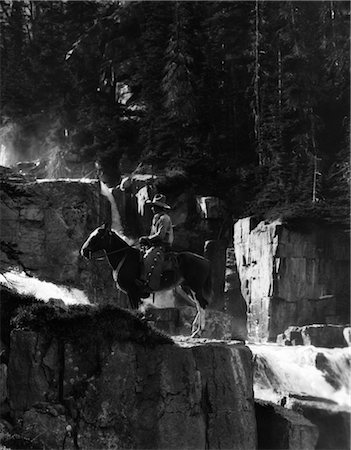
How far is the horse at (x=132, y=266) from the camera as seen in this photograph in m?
14.1

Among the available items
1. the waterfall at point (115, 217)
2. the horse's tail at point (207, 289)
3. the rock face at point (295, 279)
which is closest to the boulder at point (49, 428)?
the horse's tail at point (207, 289)

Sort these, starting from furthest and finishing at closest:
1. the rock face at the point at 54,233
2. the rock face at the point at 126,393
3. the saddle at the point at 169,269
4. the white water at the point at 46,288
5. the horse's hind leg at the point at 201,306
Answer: the rock face at the point at 54,233 < the white water at the point at 46,288 < the horse's hind leg at the point at 201,306 < the saddle at the point at 169,269 < the rock face at the point at 126,393

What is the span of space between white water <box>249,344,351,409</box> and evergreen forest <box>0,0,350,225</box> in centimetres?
984

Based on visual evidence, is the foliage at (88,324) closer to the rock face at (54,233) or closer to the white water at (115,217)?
the rock face at (54,233)

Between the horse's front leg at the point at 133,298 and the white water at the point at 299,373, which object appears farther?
the white water at the point at 299,373

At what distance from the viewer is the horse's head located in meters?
14.0

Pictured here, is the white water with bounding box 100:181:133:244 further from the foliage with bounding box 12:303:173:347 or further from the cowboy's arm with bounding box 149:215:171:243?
the foliage with bounding box 12:303:173:347

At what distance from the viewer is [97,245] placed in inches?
551


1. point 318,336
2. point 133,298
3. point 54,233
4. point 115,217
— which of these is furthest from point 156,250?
point 115,217

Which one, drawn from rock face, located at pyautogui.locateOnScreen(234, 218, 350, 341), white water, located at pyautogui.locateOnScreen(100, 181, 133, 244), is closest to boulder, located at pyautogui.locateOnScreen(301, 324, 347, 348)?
rock face, located at pyautogui.locateOnScreen(234, 218, 350, 341)

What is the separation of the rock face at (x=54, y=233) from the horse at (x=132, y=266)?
10.6 meters

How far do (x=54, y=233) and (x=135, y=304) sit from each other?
1180 cm

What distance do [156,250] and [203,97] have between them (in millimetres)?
22910

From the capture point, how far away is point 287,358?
20.8 metres
